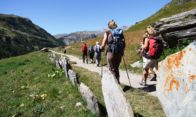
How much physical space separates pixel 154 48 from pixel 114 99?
20.0ft

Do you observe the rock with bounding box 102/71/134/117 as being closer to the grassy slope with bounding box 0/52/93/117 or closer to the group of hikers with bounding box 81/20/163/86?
the grassy slope with bounding box 0/52/93/117

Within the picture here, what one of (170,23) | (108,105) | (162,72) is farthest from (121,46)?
(170,23)

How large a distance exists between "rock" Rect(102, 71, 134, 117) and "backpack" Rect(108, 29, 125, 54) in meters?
4.33

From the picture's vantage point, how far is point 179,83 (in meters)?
5.53

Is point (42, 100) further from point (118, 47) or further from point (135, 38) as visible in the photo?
point (135, 38)

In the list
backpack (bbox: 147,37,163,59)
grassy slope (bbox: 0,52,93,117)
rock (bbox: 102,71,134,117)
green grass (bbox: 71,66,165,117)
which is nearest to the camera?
rock (bbox: 102,71,134,117)

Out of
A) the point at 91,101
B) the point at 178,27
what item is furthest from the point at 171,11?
the point at 91,101

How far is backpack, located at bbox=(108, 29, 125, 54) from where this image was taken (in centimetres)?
1275

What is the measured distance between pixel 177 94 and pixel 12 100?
10.9m

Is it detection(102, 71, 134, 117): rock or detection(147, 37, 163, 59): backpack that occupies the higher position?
Result: detection(147, 37, 163, 59): backpack

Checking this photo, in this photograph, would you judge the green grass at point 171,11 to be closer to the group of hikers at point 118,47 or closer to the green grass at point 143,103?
the group of hikers at point 118,47

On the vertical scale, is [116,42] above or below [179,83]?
above

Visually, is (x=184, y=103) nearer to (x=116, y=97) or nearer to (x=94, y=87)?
(x=116, y=97)

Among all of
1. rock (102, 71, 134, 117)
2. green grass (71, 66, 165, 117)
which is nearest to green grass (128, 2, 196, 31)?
green grass (71, 66, 165, 117)
